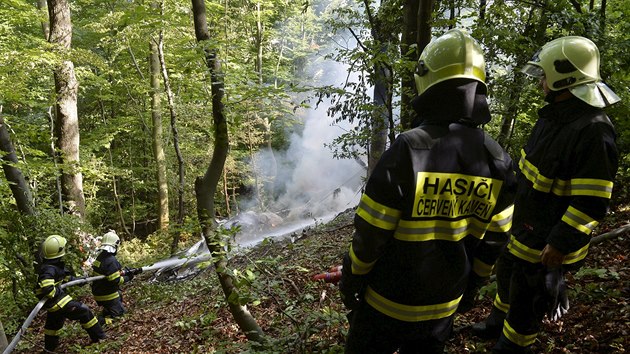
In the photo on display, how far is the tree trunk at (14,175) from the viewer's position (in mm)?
7430

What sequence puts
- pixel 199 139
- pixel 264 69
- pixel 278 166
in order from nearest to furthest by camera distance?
pixel 199 139
pixel 264 69
pixel 278 166

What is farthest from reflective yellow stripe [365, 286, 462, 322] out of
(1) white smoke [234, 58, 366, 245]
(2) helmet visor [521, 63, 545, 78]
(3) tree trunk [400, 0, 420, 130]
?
(1) white smoke [234, 58, 366, 245]

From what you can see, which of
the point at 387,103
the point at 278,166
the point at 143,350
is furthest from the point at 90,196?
the point at 387,103

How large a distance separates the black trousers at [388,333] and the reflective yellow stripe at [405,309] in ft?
0.09

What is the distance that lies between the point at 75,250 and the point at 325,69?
27002 mm

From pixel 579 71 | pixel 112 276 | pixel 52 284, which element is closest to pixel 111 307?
pixel 112 276

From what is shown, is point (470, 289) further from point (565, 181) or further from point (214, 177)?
point (214, 177)

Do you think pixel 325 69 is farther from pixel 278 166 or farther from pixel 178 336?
pixel 178 336

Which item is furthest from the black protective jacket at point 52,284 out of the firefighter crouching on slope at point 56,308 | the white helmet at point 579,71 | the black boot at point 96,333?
the white helmet at point 579,71

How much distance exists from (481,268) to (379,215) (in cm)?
78

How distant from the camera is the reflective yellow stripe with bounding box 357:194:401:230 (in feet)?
5.66

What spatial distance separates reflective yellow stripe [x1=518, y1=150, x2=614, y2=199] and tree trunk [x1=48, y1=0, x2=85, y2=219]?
32.5 ft

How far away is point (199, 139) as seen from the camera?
19031 mm

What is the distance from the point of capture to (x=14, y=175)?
304 inches
